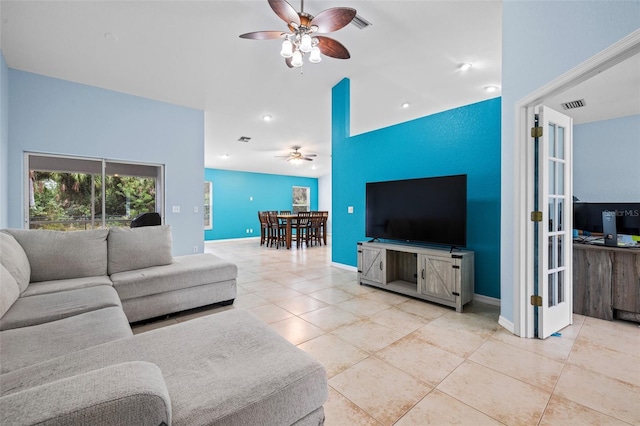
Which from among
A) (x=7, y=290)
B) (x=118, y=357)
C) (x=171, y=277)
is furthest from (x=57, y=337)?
(x=171, y=277)

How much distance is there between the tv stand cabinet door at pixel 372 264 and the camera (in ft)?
11.7

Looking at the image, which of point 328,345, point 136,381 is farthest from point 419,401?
point 136,381

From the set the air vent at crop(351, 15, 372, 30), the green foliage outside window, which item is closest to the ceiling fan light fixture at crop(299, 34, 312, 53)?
the air vent at crop(351, 15, 372, 30)

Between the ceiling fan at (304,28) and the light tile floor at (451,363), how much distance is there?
2.63 meters

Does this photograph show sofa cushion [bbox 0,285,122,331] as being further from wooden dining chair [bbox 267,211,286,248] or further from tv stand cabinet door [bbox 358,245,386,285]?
wooden dining chair [bbox 267,211,286,248]

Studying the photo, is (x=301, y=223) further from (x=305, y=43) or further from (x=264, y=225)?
(x=305, y=43)

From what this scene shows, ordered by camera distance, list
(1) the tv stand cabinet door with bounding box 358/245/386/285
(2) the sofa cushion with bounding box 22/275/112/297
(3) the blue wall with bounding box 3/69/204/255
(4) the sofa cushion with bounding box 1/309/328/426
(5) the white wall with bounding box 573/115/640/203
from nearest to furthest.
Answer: (4) the sofa cushion with bounding box 1/309/328/426, (2) the sofa cushion with bounding box 22/275/112/297, (1) the tv stand cabinet door with bounding box 358/245/386/285, (3) the blue wall with bounding box 3/69/204/255, (5) the white wall with bounding box 573/115/640/203

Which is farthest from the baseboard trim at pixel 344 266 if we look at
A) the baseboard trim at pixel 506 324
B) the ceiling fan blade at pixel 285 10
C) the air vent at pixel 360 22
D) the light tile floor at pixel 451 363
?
the ceiling fan blade at pixel 285 10

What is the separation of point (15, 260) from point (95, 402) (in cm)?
223

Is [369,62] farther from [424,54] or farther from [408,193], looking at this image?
[408,193]

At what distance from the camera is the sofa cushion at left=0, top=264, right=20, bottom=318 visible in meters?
1.63

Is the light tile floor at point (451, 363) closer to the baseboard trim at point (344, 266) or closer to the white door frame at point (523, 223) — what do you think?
the white door frame at point (523, 223)

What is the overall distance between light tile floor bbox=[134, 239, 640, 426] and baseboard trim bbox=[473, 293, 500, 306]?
123mm

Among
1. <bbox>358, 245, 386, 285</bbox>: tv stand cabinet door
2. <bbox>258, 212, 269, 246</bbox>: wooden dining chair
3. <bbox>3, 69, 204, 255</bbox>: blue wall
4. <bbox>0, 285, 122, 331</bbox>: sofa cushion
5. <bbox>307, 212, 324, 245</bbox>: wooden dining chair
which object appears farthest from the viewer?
<bbox>258, 212, 269, 246</bbox>: wooden dining chair
